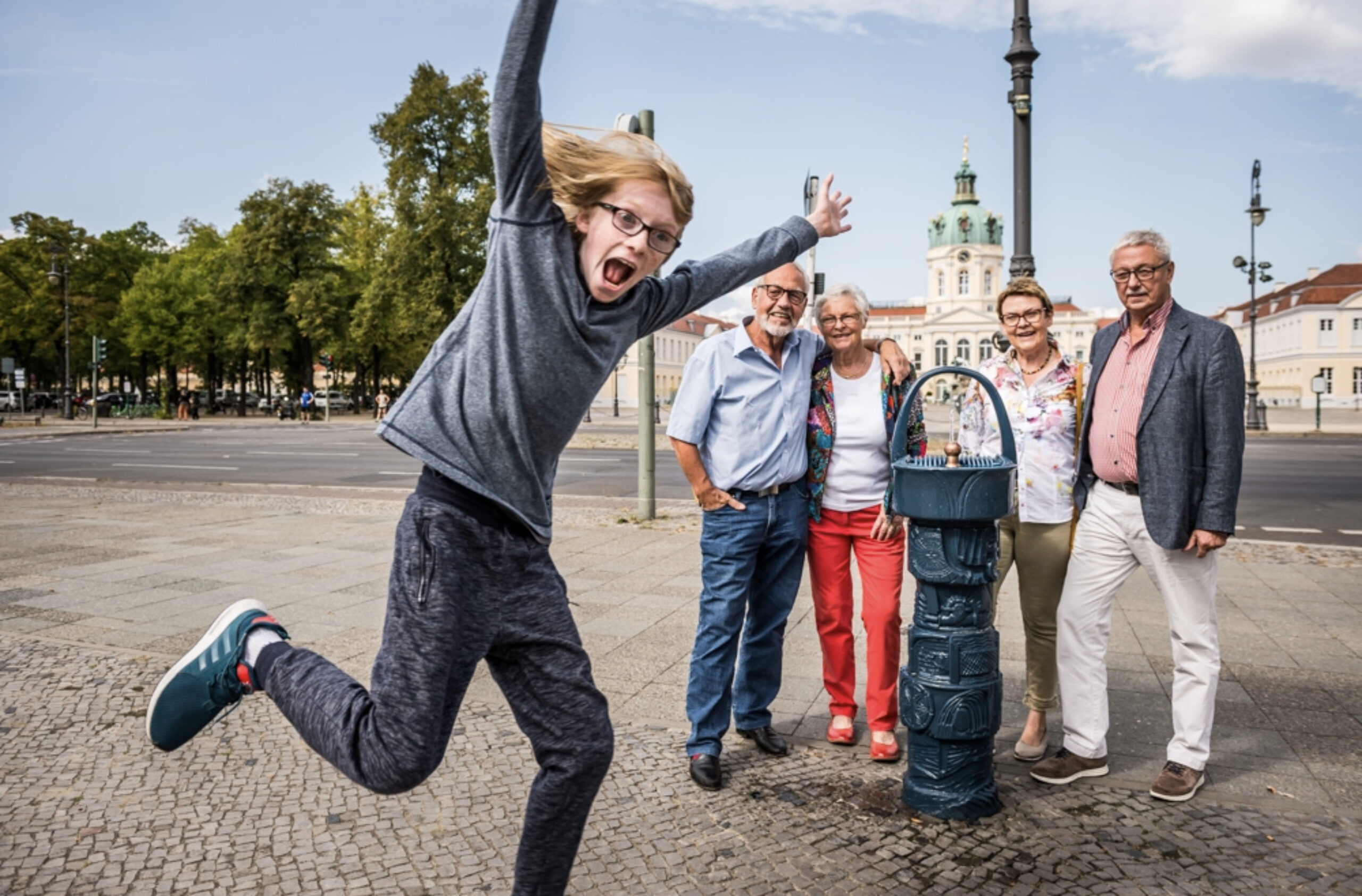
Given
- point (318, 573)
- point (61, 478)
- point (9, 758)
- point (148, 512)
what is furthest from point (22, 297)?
point (9, 758)

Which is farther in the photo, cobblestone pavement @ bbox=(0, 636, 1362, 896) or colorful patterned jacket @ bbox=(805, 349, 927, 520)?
colorful patterned jacket @ bbox=(805, 349, 927, 520)

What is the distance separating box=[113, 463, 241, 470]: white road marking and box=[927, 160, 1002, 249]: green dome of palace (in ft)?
431

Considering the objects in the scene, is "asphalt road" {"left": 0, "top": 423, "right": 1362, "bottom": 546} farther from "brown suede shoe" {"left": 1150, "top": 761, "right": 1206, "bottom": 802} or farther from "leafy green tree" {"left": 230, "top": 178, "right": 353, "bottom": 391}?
"leafy green tree" {"left": 230, "top": 178, "right": 353, "bottom": 391}

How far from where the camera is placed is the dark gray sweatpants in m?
2.08

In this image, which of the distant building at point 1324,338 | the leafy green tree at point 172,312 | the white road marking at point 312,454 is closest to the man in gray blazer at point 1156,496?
the white road marking at point 312,454

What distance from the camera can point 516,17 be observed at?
82.1 inches

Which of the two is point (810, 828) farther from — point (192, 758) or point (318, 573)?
point (318, 573)

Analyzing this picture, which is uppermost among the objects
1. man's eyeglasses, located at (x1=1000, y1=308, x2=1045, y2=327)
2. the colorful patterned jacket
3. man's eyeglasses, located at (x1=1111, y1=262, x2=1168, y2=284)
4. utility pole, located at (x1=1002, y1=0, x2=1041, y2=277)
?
utility pole, located at (x1=1002, y1=0, x2=1041, y2=277)

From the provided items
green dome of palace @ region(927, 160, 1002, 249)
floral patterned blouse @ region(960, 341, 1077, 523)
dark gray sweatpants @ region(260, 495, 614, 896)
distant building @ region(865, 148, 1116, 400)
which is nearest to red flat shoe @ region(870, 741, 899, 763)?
floral patterned blouse @ region(960, 341, 1077, 523)

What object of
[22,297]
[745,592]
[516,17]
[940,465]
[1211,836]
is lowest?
[1211,836]

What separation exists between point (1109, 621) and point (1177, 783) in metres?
0.62

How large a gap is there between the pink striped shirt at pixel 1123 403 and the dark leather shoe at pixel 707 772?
1.81m

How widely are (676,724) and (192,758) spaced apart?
1875mm

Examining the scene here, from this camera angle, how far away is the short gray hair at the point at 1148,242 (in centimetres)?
369
